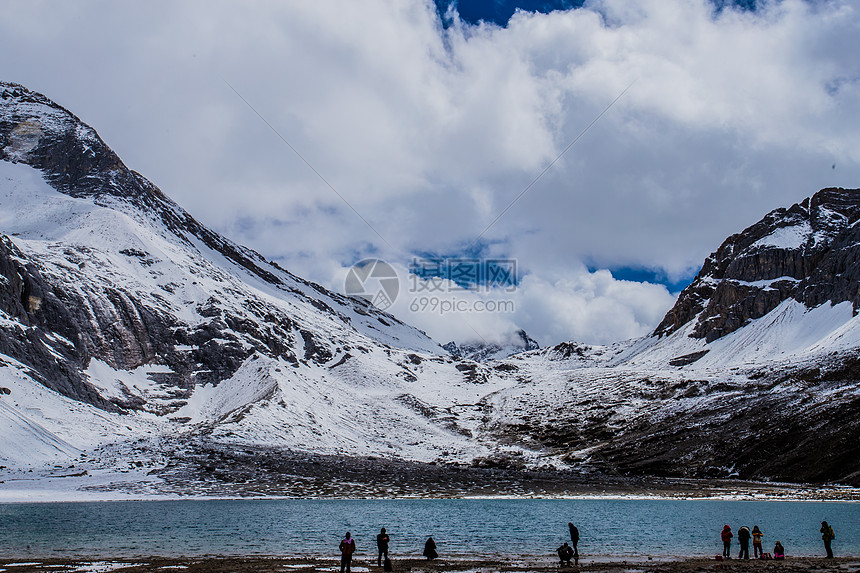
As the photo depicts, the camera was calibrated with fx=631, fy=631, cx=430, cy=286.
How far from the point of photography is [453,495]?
91.2 m

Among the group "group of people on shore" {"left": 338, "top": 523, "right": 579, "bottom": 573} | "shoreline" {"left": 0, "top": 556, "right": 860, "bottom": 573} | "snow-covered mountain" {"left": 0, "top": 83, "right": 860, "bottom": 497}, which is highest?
"snow-covered mountain" {"left": 0, "top": 83, "right": 860, "bottom": 497}

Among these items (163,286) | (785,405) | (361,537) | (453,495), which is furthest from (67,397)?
(785,405)

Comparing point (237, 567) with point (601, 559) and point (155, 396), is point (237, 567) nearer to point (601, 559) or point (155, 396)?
point (601, 559)

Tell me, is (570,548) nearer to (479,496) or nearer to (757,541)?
(757,541)

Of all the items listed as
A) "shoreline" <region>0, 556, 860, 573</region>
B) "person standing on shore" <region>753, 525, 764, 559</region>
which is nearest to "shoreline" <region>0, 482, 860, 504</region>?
"person standing on shore" <region>753, 525, 764, 559</region>

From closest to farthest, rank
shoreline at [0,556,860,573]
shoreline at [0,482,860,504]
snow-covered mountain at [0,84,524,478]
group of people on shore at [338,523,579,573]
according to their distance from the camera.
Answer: group of people on shore at [338,523,579,573] < shoreline at [0,556,860,573] < shoreline at [0,482,860,504] < snow-covered mountain at [0,84,524,478]

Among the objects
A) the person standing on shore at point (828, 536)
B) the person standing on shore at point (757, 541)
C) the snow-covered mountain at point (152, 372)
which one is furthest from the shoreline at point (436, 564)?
the snow-covered mountain at point (152, 372)

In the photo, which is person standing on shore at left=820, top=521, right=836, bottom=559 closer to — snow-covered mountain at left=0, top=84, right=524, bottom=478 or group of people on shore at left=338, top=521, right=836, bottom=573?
group of people on shore at left=338, top=521, right=836, bottom=573

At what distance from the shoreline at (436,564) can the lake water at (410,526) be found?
9.19 ft

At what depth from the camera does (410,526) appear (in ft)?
191

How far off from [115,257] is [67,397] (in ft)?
239

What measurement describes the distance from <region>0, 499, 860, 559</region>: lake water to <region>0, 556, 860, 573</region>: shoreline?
2.80 metres

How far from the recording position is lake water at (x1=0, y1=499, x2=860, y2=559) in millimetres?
43781

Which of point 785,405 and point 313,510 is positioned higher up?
point 785,405
